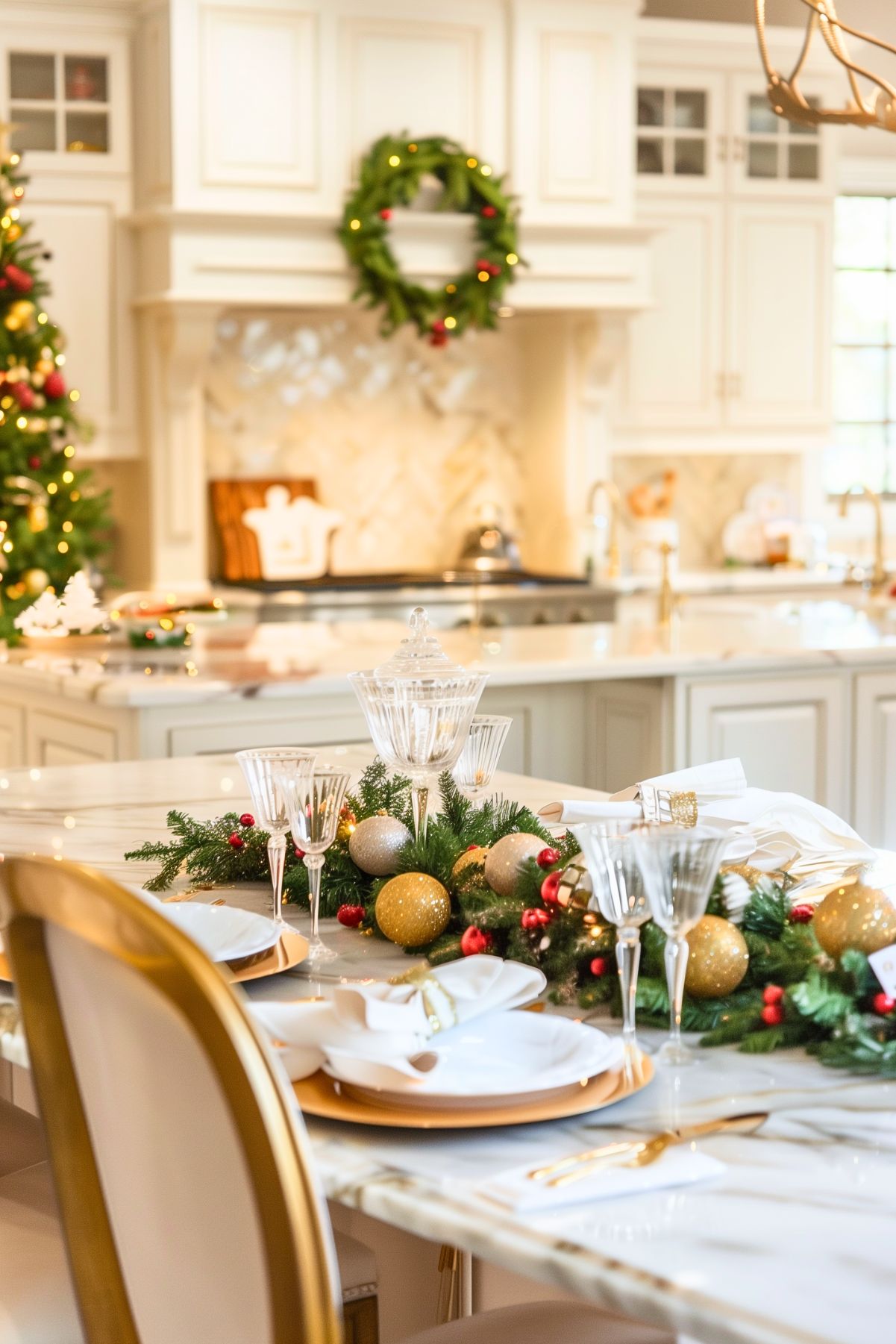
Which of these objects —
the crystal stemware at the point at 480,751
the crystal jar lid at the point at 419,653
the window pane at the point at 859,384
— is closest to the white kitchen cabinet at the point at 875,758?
the crystal jar lid at the point at 419,653

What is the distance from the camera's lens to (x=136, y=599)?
3.29 m

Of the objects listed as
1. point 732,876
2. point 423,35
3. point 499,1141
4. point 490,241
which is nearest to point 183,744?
point 732,876

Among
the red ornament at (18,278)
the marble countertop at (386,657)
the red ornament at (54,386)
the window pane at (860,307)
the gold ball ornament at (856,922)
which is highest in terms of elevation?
the window pane at (860,307)

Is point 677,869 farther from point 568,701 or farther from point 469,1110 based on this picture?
point 568,701

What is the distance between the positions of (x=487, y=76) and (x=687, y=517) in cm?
180

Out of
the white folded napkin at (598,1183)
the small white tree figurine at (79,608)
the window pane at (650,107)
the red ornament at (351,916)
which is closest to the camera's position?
the white folded napkin at (598,1183)

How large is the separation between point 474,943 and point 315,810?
162 mm

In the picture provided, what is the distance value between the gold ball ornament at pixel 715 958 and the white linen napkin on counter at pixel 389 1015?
13 cm

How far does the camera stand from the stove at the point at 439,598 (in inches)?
200

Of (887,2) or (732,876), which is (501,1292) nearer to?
(732,876)

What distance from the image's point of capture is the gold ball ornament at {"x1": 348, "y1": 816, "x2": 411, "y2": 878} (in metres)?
1.52

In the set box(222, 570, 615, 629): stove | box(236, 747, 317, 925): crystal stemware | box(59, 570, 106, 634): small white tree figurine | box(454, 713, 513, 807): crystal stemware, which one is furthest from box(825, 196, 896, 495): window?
box(236, 747, 317, 925): crystal stemware

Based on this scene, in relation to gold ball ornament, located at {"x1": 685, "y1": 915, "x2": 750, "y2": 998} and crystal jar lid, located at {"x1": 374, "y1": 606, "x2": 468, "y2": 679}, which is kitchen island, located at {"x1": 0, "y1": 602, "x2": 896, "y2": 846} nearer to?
crystal jar lid, located at {"x1": 374, "y1": 606, "x2": 468, "y2": 679}

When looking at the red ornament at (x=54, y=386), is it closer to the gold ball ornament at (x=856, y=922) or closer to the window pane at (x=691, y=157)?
the window pane at (x=691, y=157)
